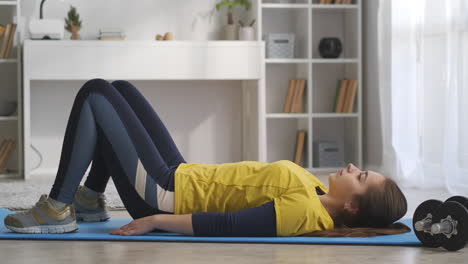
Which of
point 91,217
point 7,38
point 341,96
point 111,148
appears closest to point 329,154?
point 341,96

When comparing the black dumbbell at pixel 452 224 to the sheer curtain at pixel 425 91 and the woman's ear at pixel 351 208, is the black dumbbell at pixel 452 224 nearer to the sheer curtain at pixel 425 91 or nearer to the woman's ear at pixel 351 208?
the woman's ear at pixel 351 208

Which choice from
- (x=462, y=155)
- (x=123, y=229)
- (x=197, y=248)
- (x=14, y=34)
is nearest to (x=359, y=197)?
(x=197, y=248)

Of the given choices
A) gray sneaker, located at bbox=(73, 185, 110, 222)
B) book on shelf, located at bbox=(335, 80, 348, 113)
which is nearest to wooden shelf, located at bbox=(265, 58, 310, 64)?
book on shelf, located at bbox=(335, 80, 348, 113)

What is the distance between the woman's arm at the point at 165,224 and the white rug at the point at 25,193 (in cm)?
99

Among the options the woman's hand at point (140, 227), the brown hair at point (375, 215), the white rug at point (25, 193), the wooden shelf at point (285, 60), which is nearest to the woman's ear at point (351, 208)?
the brown hair at point (375, 215)

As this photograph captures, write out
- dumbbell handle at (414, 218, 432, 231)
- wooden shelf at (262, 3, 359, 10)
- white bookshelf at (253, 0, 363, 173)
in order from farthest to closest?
white bookshelf at (253, 0, 363, 173) → wooden shelf at (262, 3, 359, 10) → dumbbell handle at (414, 218, 432, 231)

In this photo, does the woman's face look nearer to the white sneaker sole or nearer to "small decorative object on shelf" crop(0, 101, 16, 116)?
the white sneaker sole

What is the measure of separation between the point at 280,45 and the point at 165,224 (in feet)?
11.0

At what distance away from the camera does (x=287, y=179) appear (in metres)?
2.31

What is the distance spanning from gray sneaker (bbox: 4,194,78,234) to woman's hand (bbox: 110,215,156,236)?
184 millimetres

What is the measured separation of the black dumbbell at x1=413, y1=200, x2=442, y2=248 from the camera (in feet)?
7.38

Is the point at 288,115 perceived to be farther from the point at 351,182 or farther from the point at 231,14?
the point at 351,182

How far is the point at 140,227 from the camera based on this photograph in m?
2.36

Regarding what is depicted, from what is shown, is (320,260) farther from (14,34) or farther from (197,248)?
(14,34)
